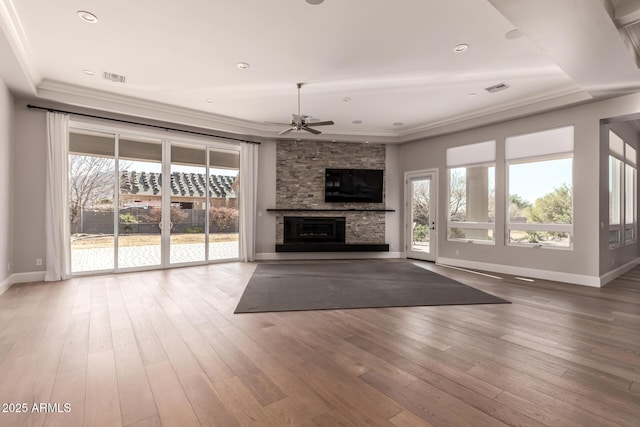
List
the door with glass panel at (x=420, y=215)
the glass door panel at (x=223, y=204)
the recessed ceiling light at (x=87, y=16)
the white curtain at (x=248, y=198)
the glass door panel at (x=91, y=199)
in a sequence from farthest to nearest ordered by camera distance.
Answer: the door with glass panel at (x=420, y=215) → the white curtain at (x=248, y=198) → the glass door panel at (x=223, y=204) → the glass door panel at (x=91, y=199) → the recessed ceiling light at (x=87, y=16)

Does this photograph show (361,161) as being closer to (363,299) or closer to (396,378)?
(363,299)

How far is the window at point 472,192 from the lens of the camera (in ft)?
21.0

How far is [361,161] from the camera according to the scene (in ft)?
26.8

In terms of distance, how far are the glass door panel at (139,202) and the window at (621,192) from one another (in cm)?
878

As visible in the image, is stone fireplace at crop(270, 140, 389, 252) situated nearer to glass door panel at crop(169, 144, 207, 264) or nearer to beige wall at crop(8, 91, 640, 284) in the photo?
glass door panel at crop(169, 144, 207, 264)

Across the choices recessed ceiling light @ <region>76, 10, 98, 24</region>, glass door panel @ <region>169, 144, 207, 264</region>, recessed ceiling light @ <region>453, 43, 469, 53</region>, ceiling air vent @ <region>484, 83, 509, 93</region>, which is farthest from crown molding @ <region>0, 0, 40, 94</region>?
ceiling air vent @ <region>484, 83, 509, 93</region>

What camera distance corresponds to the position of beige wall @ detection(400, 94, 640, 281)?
4.96 meters

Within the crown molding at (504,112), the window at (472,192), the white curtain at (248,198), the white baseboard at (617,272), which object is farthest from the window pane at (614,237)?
the white curtain at (248,198)

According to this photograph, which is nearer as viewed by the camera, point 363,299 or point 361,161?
→ point 363,299

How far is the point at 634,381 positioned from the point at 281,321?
9.56 ft

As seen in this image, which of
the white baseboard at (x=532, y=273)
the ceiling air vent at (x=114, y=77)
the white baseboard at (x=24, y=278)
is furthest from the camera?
the white baseboard at (x=532, y=273)

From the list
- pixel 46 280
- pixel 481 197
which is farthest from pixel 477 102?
pixel 46 280

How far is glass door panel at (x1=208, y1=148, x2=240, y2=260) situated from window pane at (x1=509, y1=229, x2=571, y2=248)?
6.04m

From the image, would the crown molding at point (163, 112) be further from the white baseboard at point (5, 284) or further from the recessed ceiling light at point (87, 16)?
the white baseboard at point (5, 284)
